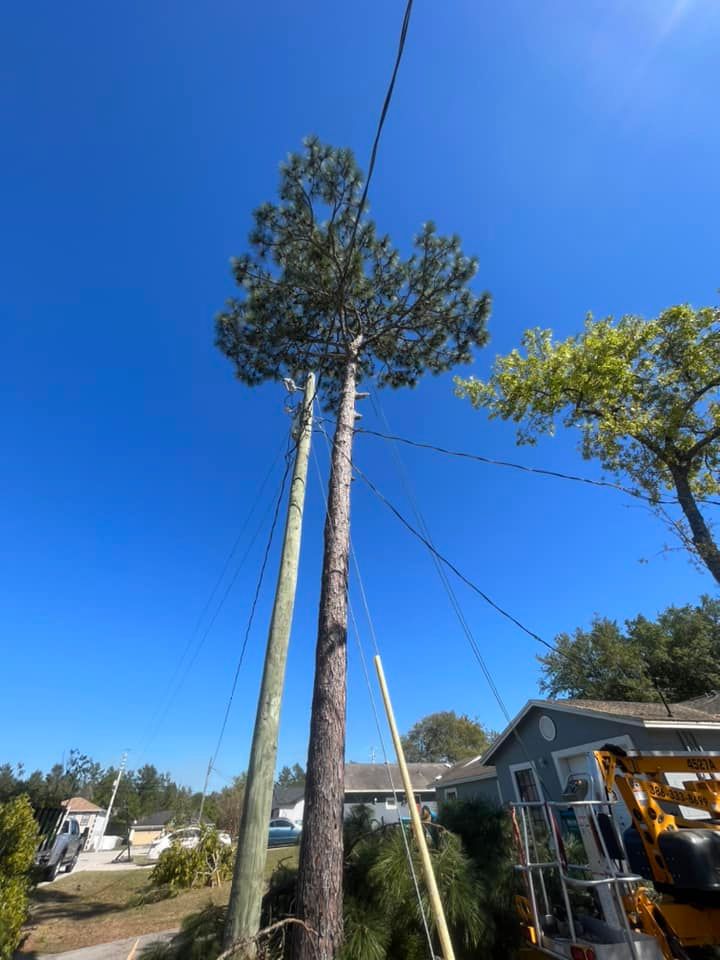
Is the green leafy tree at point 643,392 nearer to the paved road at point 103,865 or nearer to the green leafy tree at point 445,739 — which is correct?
the paved road at point 103,865

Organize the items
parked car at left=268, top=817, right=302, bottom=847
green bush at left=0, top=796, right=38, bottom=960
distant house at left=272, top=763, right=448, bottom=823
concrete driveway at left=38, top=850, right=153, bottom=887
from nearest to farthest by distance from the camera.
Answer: green bush at left=0, top=796, right=38, bottom=960 → concrete driveway at left=38, top=850, right=153, bottom=887 → parked car at left=268, top=817, right=302, bottom=847 → distant house at left=272, top=763, right=448, bottom=823

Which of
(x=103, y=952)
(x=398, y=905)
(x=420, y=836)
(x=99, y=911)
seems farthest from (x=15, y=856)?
(x=99, y=911)

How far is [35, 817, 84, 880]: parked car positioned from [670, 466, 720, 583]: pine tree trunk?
627 inches

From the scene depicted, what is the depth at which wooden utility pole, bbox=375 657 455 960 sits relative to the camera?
1.80 meters

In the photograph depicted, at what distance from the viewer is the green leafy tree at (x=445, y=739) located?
169ft

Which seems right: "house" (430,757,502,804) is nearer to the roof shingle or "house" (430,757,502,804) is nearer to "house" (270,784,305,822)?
the roof shingle

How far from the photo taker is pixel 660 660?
24.3 m

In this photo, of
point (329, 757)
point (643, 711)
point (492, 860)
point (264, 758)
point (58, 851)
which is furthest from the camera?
point (58, 851)

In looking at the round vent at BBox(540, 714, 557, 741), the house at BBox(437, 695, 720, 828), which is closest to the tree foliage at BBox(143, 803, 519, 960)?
the house at BBox(437, 695, 720, 828)

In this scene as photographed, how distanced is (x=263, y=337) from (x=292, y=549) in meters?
4.89

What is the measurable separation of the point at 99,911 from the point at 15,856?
275 inches

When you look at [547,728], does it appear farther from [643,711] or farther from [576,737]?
[643,711]

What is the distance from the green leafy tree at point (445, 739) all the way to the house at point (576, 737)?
41532 millimetres

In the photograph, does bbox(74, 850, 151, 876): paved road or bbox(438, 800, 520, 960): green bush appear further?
bbox(74, 850, 151, 876): paved road
